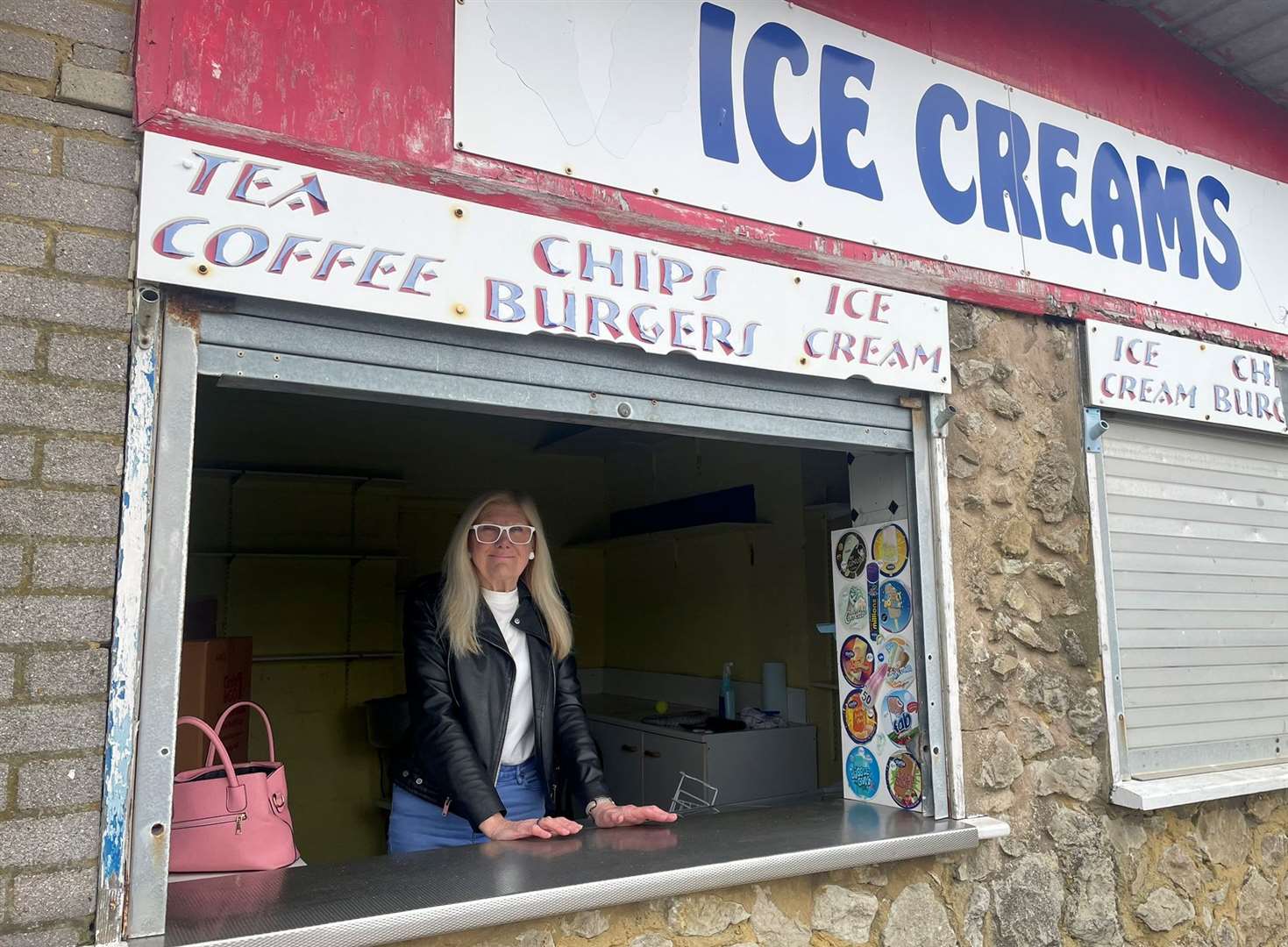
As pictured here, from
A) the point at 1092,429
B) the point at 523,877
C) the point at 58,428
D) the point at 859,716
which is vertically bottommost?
the point at 523,877

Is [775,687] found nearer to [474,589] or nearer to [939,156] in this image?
[474,589]

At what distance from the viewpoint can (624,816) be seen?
309cm

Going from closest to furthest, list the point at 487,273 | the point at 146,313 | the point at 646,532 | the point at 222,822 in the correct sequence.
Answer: the point at 146,313, the point at 222,822, the point at 487,273, the point at 646,532

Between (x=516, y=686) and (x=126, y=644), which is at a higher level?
(x=126, y=644)

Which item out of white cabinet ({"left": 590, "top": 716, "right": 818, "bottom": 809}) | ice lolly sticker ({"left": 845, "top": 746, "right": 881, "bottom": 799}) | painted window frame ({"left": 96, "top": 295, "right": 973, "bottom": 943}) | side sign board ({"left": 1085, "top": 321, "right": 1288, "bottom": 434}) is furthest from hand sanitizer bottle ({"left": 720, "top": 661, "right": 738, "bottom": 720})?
painted window frame ({"left": 96, "top": 295, "right": 973, "bottom": 943})

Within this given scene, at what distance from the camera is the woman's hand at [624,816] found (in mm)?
3088

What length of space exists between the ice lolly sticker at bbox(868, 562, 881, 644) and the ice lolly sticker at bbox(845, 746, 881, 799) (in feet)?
1.31

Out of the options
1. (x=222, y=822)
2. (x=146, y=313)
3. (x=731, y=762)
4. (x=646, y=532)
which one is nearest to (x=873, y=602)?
(x=731, y=762)

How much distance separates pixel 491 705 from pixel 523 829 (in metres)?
0.40

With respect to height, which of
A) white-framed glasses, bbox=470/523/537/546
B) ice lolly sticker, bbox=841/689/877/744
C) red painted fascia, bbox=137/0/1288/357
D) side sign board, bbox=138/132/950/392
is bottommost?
ice lolly sticker, bbox=841/689/877/744

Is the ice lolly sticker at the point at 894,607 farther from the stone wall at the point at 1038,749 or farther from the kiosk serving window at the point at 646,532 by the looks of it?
the stone wall at the point at 1038,749

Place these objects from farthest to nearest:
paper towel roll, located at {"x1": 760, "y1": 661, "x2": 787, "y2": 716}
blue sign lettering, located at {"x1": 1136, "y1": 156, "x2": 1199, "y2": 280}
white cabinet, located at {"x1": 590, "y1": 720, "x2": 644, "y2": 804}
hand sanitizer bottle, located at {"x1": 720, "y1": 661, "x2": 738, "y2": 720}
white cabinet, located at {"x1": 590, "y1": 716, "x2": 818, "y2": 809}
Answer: hand sanitizer bottle, located at {"x1": 720, "y1": 661, "x2": 738, "y2": 720} → white cabinet, located at {"x1": 590, "y1": 720, "x2": 644, "y2": 804} → paper towel roll, located at {"x1": 760, "y1": 661, "x2": 787, "y2": 716} → white cabinet, located at {"x1": 590, "y1": 716, "x2": 818, "y2": 809} → blue sign lettering, located at {"x1": 1136, "y1": 156, "x2": 1199, "y2": 280}

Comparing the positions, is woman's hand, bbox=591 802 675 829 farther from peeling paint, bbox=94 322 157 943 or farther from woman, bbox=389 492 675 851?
peeling paint, bbox=94 322 157 943

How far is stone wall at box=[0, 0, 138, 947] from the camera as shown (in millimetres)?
2000
